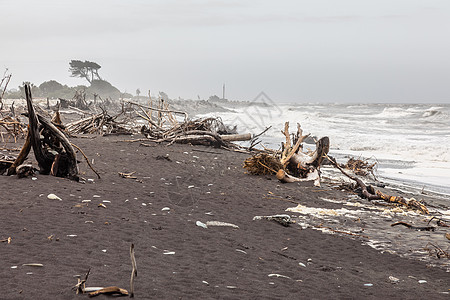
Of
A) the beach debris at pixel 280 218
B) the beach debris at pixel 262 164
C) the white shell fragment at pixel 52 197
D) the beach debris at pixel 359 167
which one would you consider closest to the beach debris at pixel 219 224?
the beach debris at pixel 280 218

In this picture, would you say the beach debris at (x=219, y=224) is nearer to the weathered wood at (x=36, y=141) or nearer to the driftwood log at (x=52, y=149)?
the driftwood log at (x=52, y=149)

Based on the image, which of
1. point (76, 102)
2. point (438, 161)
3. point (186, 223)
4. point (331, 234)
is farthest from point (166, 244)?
point (76, 102)

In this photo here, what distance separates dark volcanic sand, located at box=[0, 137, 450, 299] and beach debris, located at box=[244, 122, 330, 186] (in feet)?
4.63

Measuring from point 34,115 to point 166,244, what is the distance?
238 cm

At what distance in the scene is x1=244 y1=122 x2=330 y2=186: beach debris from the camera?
7.68 meters

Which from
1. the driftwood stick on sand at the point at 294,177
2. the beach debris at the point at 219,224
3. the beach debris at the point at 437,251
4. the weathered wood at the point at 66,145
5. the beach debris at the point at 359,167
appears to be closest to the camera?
the beach debris at the point at 437,251

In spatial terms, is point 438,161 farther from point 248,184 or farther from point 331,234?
point 331,234

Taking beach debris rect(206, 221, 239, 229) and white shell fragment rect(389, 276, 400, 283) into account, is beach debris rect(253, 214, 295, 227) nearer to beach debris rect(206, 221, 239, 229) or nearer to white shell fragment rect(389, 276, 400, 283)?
beach debris rect(206, 221, 239, 229)

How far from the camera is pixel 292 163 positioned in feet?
26.9

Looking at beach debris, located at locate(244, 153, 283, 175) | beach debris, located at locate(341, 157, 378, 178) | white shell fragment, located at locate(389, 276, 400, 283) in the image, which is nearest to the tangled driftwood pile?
beach debris, located at locate(244, 153, 283, 175)

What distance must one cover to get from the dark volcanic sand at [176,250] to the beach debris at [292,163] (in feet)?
4.63

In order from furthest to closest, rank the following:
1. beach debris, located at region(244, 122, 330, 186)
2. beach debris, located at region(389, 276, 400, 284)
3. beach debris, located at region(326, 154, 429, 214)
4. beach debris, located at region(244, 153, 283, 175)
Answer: beach debris, located at region(244, 153, 283, 175)
beach debris, located at region(244, 122, 330, 186)
beach debris, located at region(326, 154, 429, 214)
beach debris, located at region(389, 276, 400, 284)

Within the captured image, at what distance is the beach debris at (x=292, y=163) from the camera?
7.68 m

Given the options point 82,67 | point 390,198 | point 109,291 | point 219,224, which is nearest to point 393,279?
point 219,224
